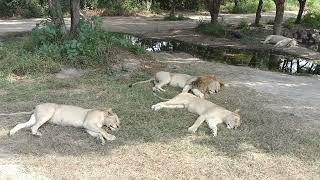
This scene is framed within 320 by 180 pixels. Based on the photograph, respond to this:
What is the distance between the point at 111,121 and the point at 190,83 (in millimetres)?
2650

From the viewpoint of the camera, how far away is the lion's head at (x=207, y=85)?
8.93 metres

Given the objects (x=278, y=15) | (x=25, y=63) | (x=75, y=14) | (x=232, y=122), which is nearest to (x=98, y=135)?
(x=232, y=122)

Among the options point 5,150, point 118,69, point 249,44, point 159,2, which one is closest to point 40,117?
point 5,150

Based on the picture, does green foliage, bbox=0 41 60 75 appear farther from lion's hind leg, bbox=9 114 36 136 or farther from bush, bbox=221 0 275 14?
bush, bbox=221 0 275 14

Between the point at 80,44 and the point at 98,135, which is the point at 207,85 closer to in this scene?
the point at 98,135

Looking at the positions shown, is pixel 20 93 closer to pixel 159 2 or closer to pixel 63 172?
pixel 63 172

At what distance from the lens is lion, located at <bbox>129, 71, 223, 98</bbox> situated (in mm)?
8922

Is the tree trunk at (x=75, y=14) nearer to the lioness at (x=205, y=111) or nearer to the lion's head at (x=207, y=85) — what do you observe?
the lion's head at (x=207, y=85)

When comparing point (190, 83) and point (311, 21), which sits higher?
point (311, 21)

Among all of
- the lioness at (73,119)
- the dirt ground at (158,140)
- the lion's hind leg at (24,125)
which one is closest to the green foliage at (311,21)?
the dirt ground at (158,140)

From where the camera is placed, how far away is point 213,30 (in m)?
17.9

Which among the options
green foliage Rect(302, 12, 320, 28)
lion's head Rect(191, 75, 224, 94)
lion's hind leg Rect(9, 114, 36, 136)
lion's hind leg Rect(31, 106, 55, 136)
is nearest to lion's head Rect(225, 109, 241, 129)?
lion's head Rect(191, 75, 224, 94)

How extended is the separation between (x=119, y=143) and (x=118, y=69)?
428 centimetres

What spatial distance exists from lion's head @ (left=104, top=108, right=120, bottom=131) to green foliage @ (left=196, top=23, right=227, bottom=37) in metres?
11.4
